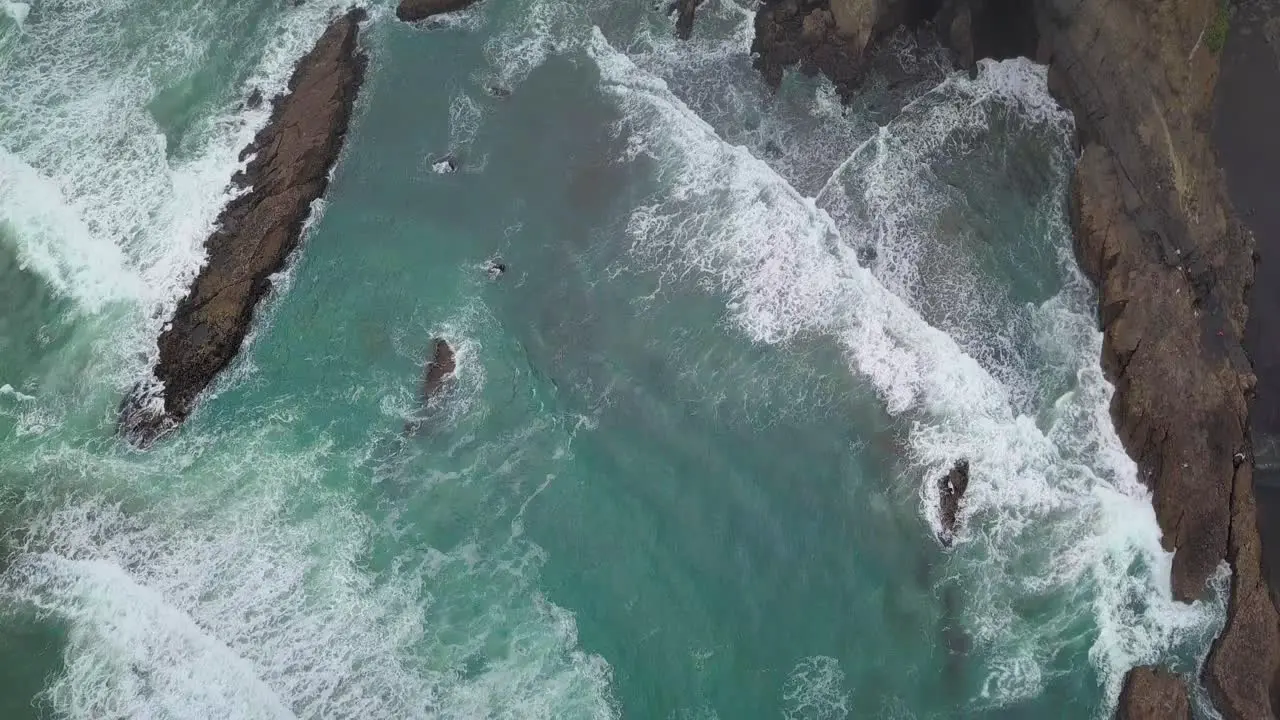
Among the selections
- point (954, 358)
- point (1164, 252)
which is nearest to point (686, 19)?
point (954, 358)

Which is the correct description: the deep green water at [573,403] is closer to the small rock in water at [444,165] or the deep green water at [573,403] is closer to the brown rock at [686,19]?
the small rock in water at [444,165]

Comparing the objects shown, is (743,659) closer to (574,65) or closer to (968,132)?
(968,132)

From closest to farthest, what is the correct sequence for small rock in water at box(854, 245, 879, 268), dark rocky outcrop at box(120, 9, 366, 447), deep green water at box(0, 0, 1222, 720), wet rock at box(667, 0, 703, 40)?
1. deep green water at box(0, 0, 1222, 720)
2. dark rocky outcrop at box(120, 9, 366, 447)
3. small rock in water at box(854, 245, 879, 268)
4. wet rock at box(667, 0, 703, 40)

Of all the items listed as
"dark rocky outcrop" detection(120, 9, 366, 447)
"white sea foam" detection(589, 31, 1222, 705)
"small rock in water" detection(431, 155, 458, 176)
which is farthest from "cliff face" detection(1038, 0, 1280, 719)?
"dark rocky outcrop" detection(120, 9, 366, 447)

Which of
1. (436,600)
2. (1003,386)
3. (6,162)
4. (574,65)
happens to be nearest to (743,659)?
(436,600)

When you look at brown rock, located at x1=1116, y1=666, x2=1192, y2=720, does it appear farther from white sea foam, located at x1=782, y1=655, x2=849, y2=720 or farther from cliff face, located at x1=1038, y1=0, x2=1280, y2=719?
white sea foam, located at x1=782, y1=655, x2=849, y2=720

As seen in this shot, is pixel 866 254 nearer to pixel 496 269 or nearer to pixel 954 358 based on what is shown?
pixel 954 358
